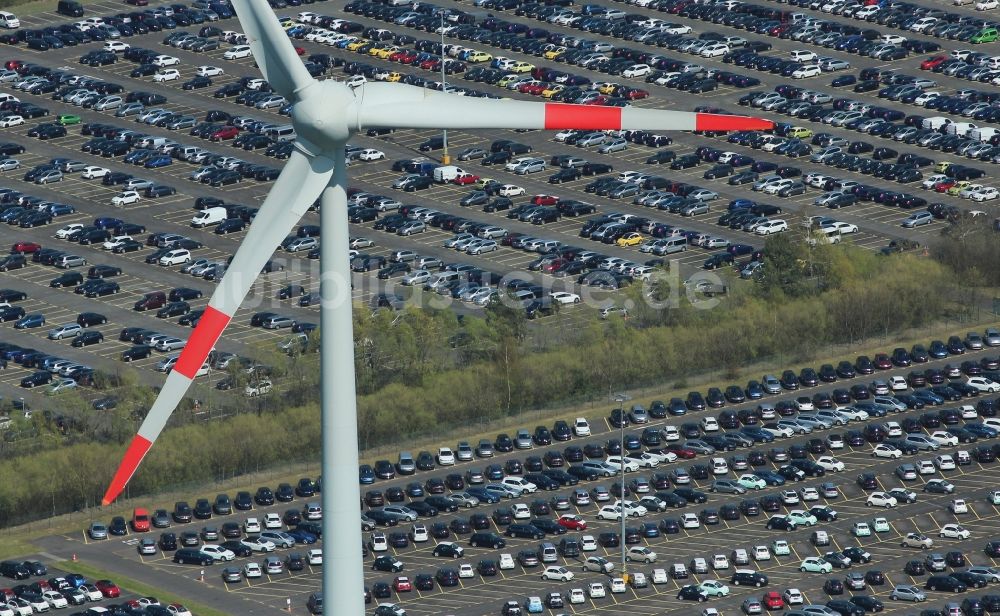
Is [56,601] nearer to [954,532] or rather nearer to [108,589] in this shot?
[108,589]

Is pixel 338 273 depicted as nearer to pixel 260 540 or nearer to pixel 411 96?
pixel 411 96

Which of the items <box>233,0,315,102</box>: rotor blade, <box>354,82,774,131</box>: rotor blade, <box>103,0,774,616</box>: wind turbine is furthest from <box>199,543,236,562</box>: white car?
<box>354,82,774,131</box>: rotor blade

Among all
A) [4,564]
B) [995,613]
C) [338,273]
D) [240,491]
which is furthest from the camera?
[240,491]

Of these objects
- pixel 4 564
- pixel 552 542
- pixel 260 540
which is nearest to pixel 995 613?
pixel 552 542

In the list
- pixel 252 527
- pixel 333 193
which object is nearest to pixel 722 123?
pixel 333 193

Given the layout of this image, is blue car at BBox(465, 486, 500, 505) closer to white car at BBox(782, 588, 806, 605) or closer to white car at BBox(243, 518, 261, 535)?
white car at BBox(243, 518, 261, 535)
